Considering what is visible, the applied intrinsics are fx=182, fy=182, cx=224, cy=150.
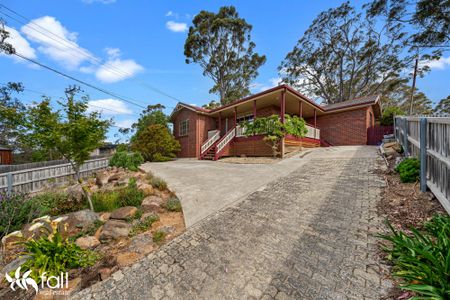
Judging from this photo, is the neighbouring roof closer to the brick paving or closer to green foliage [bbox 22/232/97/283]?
the brick paving

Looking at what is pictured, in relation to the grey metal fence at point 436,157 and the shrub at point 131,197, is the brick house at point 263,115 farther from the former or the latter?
the shrub at point 131,197

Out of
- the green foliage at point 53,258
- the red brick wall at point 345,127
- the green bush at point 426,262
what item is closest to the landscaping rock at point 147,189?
the green foliage at point 53,258

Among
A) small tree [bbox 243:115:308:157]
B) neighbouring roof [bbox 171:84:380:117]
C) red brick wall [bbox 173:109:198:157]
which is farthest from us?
red brick wall [bbox 173:109:198:157]

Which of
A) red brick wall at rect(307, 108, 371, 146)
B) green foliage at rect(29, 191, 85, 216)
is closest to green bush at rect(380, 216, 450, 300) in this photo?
green foliage at rect(29, 191, 85, 216)

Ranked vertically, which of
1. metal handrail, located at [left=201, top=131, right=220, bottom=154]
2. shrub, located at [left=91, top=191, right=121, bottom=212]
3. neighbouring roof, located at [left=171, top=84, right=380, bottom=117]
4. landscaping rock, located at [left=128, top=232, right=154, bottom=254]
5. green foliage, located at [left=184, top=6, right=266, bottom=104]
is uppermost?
green foliage, located at [left=184, top=6, right=266, bottom=104]

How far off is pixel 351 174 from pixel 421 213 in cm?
274

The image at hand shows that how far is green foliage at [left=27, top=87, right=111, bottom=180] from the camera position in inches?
152

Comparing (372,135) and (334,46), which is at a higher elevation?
(334,46)

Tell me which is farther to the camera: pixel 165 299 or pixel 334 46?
pixel 334 46

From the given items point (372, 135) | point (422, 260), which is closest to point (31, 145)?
point (422, 260)

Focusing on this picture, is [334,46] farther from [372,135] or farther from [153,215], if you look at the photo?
[153,215]

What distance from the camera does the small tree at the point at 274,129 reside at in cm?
975

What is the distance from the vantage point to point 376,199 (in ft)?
11.7

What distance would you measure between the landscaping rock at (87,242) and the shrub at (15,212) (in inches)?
75.5
